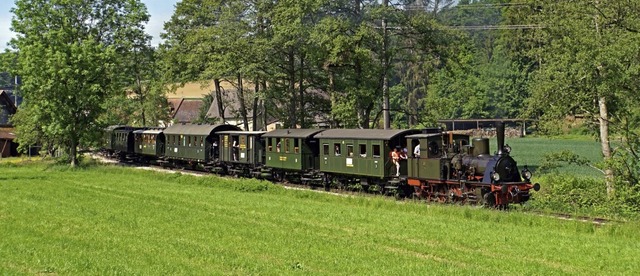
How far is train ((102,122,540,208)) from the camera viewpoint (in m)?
24.4

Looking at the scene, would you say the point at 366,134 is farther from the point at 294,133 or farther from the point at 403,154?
the point at 294,133

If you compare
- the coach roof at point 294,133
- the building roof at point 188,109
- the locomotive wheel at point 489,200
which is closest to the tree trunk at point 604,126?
the locomotive wheel at point 489,200

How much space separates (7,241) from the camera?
1616cm

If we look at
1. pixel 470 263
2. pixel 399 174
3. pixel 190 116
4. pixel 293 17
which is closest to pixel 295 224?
pixel 470 263

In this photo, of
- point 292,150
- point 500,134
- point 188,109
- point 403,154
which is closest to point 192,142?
point 292,150

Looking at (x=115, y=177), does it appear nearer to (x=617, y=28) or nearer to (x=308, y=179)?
(x=308, y=179)

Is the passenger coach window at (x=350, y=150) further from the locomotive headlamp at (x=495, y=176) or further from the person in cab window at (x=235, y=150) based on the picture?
the person in cab window at (x=235, y=150)

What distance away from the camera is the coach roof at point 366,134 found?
28.2m

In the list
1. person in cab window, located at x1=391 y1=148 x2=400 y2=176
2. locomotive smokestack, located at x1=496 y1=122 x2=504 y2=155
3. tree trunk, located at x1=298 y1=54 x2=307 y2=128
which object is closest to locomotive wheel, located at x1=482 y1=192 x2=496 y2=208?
locomotive smokestack, located at x1=496 y1=122 x2=504 y2=155

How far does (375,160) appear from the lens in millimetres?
28656

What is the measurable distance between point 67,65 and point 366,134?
2580 centimetres

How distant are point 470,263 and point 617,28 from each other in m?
15.0

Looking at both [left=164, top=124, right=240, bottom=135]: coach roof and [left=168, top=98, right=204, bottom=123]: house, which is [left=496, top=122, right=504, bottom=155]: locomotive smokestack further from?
[left=168, top=98, right=204, bottom=123]: house

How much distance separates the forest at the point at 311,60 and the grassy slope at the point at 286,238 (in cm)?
681
